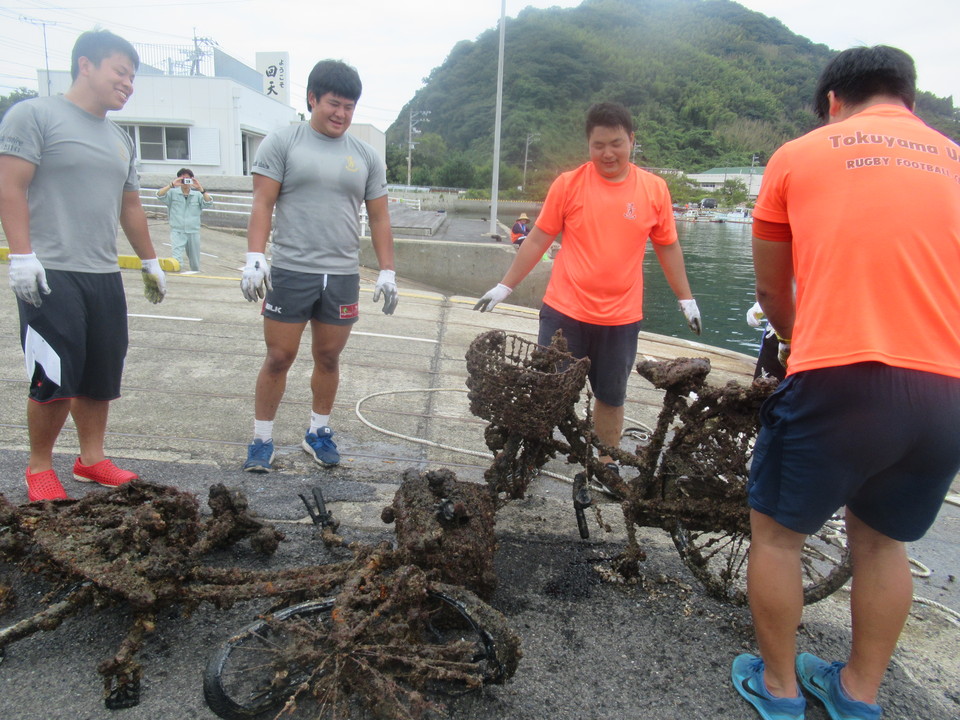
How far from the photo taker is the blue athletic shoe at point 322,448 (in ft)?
12.7

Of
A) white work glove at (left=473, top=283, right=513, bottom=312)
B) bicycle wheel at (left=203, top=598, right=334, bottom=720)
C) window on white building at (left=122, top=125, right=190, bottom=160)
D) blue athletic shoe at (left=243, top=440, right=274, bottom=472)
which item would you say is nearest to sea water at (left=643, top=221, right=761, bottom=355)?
white work glove at (left=473, top=283, right=513, bottom=312)

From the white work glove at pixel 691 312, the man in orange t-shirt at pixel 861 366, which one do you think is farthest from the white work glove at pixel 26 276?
the white work glove at pixel 691 312

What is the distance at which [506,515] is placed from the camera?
3.41 metres

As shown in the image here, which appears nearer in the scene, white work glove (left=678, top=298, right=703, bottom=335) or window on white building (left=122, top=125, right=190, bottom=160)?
white work glove (left=678, top=298, right=703, bottom=335)

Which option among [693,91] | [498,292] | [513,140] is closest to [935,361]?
[498,292]

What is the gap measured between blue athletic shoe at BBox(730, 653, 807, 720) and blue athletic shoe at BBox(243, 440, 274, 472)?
263 centimetres

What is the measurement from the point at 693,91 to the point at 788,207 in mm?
124193

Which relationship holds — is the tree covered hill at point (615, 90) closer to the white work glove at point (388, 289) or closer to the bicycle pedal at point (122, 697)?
the white work glove at point (388, 289)

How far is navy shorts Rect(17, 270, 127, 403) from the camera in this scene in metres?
2.93

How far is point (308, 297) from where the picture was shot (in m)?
3.65

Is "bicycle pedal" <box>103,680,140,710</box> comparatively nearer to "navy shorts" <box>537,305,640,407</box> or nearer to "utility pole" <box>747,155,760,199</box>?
"navy shorts" <box>537,305,640,407</box>

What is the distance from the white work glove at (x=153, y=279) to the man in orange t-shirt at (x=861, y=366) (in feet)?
10.8

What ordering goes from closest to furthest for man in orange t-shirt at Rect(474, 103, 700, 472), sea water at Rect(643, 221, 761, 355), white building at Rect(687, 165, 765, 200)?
man in orange t-shirt at Rect(474, 103, 700, 472) → sea water at Rect(643, 221, 761, 355) → white building at Rect(687, 165, 765, 200)

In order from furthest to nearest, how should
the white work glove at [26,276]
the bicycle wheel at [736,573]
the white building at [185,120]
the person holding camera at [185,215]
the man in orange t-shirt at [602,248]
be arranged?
1. the white building at [185,120]
2. the person holding camera at [185,215]
3. the man in orange t-shirt at [602,248]
4. the white work glove at [26,276]
5. the bicycle wheel at [736,573]
